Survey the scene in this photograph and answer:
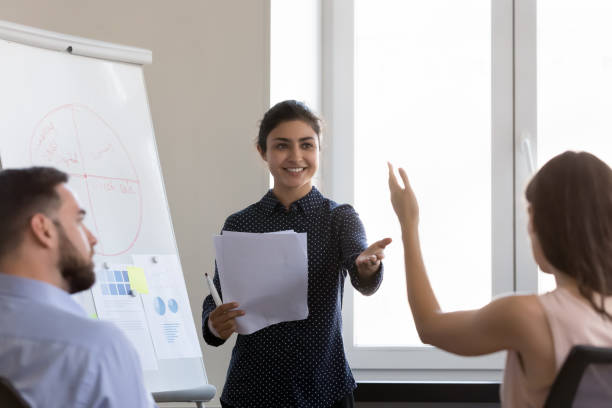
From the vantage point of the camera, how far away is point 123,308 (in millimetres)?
2160

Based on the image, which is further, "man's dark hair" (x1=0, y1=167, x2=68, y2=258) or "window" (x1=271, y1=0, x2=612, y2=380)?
"window" (x1=271, y1=0, x2=612, y2=380)

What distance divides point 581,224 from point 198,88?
1.99 metres

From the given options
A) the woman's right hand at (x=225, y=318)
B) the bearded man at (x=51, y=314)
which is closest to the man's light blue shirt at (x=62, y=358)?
the bearded man at (x=51, y=314)

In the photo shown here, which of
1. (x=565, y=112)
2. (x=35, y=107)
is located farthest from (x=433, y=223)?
(x=35, y=107)

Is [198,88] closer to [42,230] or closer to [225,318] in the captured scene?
[225,318]

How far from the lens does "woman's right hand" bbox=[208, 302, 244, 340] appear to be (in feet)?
6.16

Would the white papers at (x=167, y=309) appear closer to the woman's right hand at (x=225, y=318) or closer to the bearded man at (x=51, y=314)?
the woman's right hand at (x=225, y=318)

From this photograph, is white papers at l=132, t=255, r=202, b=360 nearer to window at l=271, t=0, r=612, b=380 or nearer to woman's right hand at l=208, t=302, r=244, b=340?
woman's right hand at l=208, t=302, r=244, b=340

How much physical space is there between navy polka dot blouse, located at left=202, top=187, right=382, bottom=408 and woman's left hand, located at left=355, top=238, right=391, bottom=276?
0.06 m

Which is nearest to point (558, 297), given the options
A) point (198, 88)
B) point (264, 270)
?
point (264, 270)

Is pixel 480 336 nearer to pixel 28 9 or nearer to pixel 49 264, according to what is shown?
pixel 49 264

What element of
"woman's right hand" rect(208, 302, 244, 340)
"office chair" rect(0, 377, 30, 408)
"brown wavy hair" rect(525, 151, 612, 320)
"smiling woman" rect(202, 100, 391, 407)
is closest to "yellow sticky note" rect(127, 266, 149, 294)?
"smiling woman" rect(202, 100, 391, 407)

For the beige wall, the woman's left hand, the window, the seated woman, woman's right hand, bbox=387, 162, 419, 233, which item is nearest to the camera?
the seated woman

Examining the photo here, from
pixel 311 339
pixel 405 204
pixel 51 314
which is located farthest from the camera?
pixel 311 339
